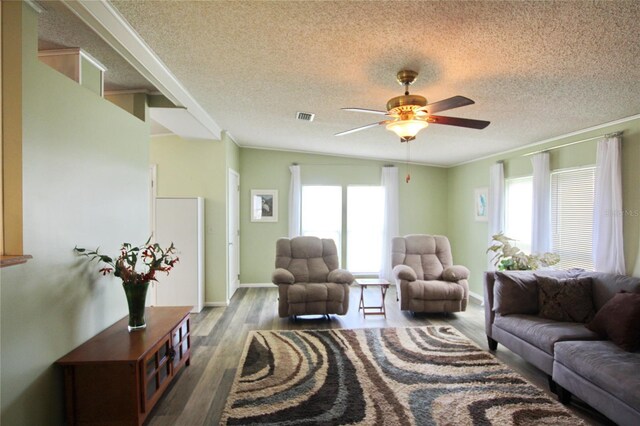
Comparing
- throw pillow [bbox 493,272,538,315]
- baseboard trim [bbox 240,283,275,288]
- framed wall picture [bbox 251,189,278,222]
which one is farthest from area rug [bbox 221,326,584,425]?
framed wall picture [bbox 251,189,278,222]

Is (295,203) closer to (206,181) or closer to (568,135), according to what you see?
(206,181)

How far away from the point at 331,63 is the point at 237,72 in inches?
34.0

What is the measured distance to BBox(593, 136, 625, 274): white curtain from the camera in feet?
10.3

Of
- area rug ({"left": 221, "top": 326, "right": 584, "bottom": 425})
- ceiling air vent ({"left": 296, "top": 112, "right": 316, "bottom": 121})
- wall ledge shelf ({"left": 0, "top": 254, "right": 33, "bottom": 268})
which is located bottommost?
area rug ({"left": 221, "top": 326, "right": 584, "bottom": 425})

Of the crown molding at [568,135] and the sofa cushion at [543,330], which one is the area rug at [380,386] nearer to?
the sofa cushion at [543,330]

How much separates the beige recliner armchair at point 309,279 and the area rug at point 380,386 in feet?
1.78

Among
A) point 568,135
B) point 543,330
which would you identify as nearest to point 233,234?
point 543,330

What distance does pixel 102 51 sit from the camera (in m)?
2.46

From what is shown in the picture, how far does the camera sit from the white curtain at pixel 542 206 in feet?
13.2

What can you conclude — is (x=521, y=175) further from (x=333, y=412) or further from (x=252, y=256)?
(x=252, y=256)

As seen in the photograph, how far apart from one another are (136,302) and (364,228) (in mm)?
4717

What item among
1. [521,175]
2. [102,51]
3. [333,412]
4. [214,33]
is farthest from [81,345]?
[521,175]

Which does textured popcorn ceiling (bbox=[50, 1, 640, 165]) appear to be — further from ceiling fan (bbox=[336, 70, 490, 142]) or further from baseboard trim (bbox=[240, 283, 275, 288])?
baseboard trim (bbox=[240, 283, 275, 288])

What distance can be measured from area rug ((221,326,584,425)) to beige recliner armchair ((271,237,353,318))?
0.54 metres
